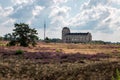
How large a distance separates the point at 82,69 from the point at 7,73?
5.29 meters

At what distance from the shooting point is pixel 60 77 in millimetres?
21672

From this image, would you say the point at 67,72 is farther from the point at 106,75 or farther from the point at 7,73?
the point at 7,73

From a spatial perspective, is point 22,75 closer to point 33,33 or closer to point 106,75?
point 106,75

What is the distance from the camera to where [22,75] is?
74.6ft

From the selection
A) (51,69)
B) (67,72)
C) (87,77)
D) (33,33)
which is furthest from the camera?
(33,33)

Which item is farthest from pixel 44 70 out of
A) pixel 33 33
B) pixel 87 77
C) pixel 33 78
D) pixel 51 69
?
pixel 33 33

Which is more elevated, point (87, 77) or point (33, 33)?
point (33, 33)

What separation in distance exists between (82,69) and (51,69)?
243cm

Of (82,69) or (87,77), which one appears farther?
(82,69)

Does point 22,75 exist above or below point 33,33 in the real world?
below

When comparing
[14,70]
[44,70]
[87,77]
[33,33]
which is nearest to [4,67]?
[14,70]

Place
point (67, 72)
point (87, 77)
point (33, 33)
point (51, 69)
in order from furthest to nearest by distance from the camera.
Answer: point (33, 33) < point (51, 69) < point (67, 72) < point (87, 77)

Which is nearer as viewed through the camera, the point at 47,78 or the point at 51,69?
the point at 47,78

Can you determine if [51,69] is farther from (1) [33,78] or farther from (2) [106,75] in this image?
(2) [106,75]
